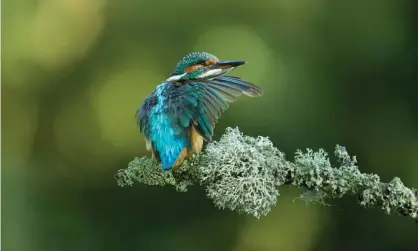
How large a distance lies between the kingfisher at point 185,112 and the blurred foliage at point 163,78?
1.24 m

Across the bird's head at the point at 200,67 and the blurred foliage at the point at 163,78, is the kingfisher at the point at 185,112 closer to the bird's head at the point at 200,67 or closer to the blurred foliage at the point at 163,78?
the bird's head at the point at 200,67

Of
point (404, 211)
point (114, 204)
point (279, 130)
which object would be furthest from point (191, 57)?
point (114, 204)

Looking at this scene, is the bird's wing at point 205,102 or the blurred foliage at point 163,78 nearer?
the bird's wing at point 205,102

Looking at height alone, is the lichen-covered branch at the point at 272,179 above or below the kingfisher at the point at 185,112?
below

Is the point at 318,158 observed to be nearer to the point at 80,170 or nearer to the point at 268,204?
the point at 268,204

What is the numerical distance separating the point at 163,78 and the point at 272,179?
5.63ft

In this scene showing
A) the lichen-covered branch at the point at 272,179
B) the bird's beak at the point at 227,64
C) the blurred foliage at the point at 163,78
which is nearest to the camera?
the lichen-covered branch at the point at 272,179

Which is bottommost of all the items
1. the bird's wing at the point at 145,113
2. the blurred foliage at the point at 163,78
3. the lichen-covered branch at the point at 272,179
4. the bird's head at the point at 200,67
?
the lichen-covered branch at the point at 272,179

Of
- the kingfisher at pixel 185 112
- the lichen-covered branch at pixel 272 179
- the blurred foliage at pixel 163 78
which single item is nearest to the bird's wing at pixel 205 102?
the kingfisher at pixel 185 112

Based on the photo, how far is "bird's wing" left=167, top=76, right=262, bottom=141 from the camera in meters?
0.99

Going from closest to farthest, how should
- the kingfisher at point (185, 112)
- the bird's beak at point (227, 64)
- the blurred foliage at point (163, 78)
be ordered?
1. the kingfisher at point (185, 112)
2. the bird's beak at point (227, 64)
3. the blurred foliage at point (163, 78)

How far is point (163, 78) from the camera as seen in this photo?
254 cm

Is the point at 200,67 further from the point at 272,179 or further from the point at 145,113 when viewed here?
the point at 272,179

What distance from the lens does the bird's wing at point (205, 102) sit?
0.99m
